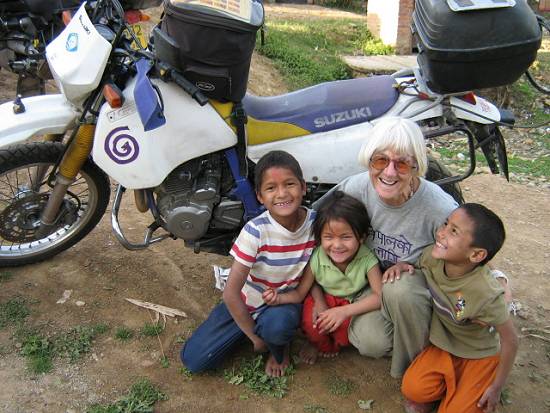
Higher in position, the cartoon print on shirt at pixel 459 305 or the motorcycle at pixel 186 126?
the motorcycle at pixel 186 126

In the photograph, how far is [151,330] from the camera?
279 cm

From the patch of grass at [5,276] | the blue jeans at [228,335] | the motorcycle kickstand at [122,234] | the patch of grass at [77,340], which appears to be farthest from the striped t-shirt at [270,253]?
the patch of grass at [5,276]

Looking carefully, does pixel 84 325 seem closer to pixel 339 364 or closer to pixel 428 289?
pixel 339 364

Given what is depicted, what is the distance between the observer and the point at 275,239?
95.0 inches

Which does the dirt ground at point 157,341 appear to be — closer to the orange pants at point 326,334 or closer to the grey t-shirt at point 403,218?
the orange pants at point 326,334

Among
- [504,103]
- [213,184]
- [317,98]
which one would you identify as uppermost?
[317,98]

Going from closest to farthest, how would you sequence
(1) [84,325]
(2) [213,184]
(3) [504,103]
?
(2) [213,184], (1) [84,325], (3) [504,103]

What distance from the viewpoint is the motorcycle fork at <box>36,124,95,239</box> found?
2773mm

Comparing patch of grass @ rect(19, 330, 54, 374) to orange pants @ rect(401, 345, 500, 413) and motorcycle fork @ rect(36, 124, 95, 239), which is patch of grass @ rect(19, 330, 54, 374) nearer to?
motorcycle fork @ rect(36, 124, 95, 239)

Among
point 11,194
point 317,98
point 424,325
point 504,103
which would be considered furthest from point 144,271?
point 504,103

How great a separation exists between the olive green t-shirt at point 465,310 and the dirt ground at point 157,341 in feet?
1.29

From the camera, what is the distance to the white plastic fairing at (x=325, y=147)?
263cm

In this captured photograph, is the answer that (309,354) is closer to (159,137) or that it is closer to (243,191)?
(243,191)

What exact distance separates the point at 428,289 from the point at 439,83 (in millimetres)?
909
